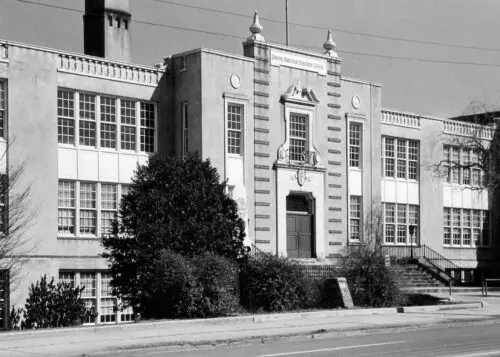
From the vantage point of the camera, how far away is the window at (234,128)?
42875 mm

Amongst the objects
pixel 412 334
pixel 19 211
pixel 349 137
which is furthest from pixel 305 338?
pixel 349 137

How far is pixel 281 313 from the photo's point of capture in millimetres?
29281

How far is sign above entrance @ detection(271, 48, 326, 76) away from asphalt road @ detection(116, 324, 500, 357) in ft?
72.7

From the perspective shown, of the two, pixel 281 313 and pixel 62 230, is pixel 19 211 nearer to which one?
pixel 62 230

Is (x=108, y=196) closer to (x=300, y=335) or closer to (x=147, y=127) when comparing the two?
(x=147, y=127)

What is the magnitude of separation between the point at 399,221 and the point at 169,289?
1048 inches

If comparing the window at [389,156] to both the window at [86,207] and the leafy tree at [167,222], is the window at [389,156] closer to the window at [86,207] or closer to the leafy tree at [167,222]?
the window at [86,207]

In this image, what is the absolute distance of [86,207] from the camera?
129 ft

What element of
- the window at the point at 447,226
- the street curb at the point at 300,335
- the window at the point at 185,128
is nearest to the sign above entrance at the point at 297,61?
the window at the point at 185,128

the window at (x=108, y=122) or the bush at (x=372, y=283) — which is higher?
the window at (x=108, y=122)

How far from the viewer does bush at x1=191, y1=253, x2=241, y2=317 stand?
92.9 ft

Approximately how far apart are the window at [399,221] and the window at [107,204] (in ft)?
56.7

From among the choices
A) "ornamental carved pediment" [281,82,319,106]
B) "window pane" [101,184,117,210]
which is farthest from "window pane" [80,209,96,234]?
"ornamental carved pediment" [281,82,319,106]

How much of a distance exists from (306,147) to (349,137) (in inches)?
141
